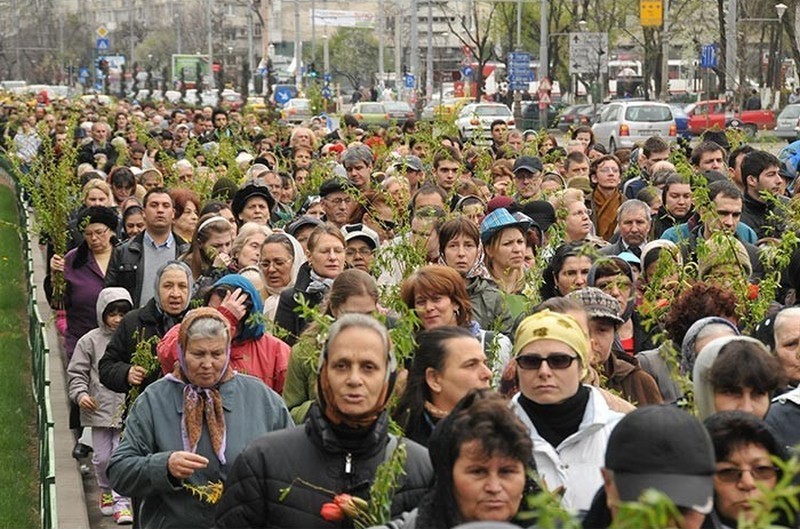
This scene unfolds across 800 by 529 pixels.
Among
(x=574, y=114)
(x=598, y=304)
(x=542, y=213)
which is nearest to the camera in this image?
(x=598, y=304)

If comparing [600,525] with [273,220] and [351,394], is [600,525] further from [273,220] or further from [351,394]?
[273,220]

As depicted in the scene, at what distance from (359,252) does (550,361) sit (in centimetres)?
500

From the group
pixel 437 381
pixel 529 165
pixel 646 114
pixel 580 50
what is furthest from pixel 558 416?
pixel 580 50

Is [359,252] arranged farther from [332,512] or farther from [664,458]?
[664,458]

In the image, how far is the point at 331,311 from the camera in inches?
325

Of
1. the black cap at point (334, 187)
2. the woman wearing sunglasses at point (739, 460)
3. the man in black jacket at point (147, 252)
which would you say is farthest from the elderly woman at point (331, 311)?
the black cap at point (334, 187)

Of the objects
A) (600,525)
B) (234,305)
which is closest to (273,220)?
(234,305)

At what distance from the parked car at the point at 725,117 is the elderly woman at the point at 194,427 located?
40020 mm

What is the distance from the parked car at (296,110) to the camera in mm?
56206

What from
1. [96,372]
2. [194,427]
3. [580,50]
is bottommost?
[96,372]

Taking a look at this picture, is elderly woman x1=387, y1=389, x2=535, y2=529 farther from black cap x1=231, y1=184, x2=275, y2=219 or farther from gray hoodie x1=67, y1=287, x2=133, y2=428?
black cap x1=231, y1=184, x2=275, y2=219

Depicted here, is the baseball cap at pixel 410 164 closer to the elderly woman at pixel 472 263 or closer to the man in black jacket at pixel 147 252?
the man in black jacket at pixel 147 252

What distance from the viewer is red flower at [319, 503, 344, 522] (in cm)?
574

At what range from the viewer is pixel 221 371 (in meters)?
7.56
